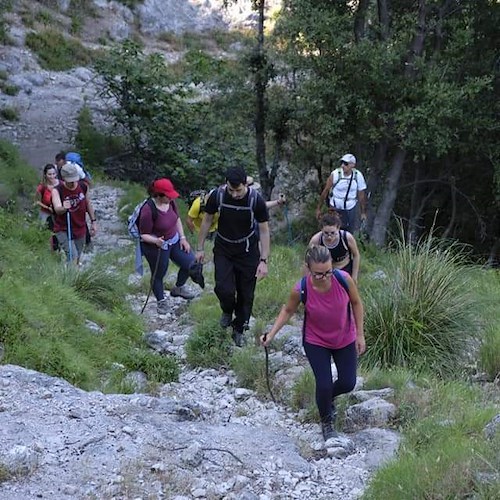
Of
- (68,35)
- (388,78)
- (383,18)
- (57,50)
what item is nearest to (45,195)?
(388,78)

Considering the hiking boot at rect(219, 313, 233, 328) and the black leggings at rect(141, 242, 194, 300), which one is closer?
the hiking boot at rect(219, 313, 233, 328)

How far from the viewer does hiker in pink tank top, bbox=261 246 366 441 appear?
500 cm

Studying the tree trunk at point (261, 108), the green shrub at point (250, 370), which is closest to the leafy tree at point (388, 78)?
the tree trunk at point (261, 108)

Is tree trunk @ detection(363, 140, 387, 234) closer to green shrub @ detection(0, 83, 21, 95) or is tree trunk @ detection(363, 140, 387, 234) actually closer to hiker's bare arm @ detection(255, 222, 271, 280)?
hiker's bare arm @ detection(255, 222, 271, 280)

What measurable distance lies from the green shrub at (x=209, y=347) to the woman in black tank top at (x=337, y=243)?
1367 mm

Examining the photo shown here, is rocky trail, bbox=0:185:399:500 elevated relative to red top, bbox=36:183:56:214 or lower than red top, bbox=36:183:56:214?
lower

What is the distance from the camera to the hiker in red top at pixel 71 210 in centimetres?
860

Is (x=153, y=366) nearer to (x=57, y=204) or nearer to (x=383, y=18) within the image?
(x=57, y=204)

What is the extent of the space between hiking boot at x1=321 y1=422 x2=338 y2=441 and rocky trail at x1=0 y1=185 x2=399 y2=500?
0.06 metres

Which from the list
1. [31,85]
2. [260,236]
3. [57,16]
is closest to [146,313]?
[260,236]

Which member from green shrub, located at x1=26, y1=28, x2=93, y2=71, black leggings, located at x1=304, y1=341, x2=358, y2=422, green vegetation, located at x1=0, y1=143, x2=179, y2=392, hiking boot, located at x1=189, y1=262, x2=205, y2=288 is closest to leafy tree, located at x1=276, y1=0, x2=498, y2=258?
green vegetation, located at x1=0, y1=143, x2=179, y2=392

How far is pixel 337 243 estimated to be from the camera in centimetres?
660

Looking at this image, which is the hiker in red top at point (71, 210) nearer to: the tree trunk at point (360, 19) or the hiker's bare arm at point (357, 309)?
the hiker's bare arm at point (357, 309)

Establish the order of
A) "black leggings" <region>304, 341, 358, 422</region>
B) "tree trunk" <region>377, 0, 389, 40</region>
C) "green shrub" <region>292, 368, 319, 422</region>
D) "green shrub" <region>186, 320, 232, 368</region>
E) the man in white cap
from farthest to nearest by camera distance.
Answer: "tree trunk" <region>377, 0, 389, 40</region>, the man in white cap, "green shrub" <region>186, 320, 232, 368</region>, "green shrub" <region>292, 368, 319, 422</region>, "black leggings" <region>304, 341, 358, 422</region>
